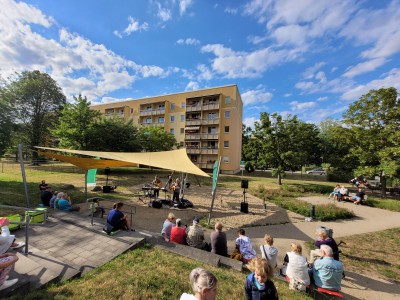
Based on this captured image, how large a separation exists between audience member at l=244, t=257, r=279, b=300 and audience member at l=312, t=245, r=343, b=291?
2.01m

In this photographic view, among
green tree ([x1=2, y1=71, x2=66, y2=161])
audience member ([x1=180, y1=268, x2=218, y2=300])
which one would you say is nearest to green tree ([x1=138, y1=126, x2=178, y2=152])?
green tree ([x1=2, y1=71, x2=66, y2=161])

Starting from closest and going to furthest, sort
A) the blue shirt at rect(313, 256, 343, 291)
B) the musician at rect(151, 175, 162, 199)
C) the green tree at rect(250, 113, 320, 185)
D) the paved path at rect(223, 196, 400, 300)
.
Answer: the blue shirt at rect(313, 256, 343, 291) < the paved path at rect(223, 196, 400, 300) < the musician at rect(151, 175, 162, 199) < the green tree at rect(250, 113, 320, 185)

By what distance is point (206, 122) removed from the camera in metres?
34.3

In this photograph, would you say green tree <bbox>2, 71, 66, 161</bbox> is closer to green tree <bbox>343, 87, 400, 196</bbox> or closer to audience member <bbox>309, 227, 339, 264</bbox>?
audience member <bbox>309, 227, 339, 264</bbox>

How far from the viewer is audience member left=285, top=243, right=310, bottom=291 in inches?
150

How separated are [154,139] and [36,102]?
61.9 ft

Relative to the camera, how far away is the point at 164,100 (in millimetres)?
38594

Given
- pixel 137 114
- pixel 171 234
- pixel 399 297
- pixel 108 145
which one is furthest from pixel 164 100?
pixel 399 297

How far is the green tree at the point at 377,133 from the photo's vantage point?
45.6 feet

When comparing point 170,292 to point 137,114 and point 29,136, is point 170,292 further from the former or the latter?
point 137,114

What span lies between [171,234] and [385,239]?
845 cm

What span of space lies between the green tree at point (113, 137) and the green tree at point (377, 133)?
22218mm

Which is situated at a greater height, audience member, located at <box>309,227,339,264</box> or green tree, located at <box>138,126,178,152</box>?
green tree, located at <box>138,126,178,152</box>

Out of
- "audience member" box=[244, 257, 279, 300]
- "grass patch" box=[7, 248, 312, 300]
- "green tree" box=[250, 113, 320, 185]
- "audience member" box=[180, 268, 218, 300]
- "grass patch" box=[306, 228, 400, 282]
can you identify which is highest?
"green tree" box=[250, 113, 320, 185]
